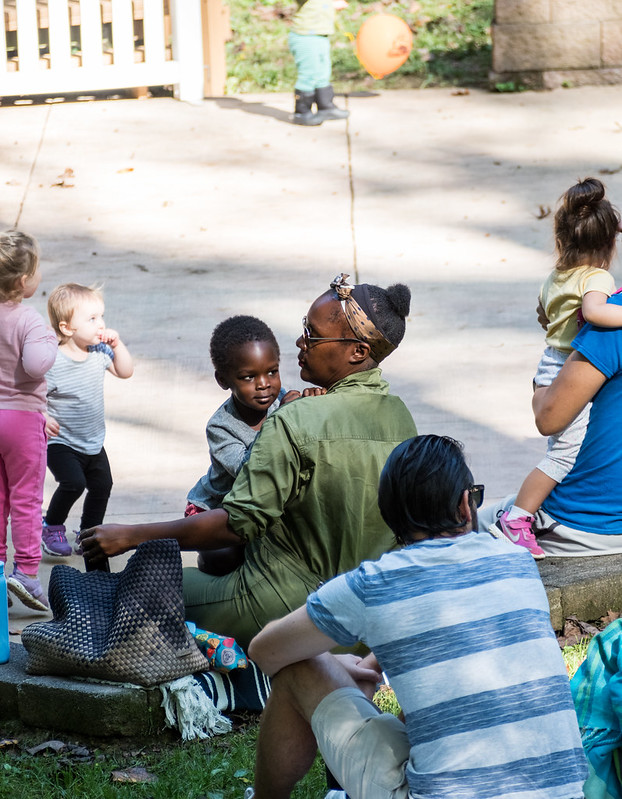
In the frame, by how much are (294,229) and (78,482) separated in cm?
432

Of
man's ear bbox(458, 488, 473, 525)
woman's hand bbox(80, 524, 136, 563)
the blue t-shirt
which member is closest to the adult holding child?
woman's hand bbox(80, 524, 136, 563)

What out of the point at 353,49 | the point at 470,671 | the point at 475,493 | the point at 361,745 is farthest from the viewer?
the point at 353,49

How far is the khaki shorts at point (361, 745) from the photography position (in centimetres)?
259

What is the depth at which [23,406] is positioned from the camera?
4.59 metres

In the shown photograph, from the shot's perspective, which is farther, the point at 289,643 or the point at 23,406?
the point at 23,406

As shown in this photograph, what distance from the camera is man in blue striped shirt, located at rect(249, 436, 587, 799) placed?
242 cm

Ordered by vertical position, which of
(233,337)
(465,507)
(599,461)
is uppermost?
(465,507)

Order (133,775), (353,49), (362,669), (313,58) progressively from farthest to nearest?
(353,49)
(313,58)
(133,775)
(362,669)

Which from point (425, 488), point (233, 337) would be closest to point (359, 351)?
point (233, 337)

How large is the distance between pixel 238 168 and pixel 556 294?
592 cm

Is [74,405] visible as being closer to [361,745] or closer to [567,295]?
[567,295]

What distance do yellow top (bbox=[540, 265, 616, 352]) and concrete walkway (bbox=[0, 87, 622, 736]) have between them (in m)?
1.20

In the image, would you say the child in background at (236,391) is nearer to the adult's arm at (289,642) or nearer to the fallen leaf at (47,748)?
the fallen leaf at (47,748)

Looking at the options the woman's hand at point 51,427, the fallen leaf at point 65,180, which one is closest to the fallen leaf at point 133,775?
the woman's hand at point 51,427
